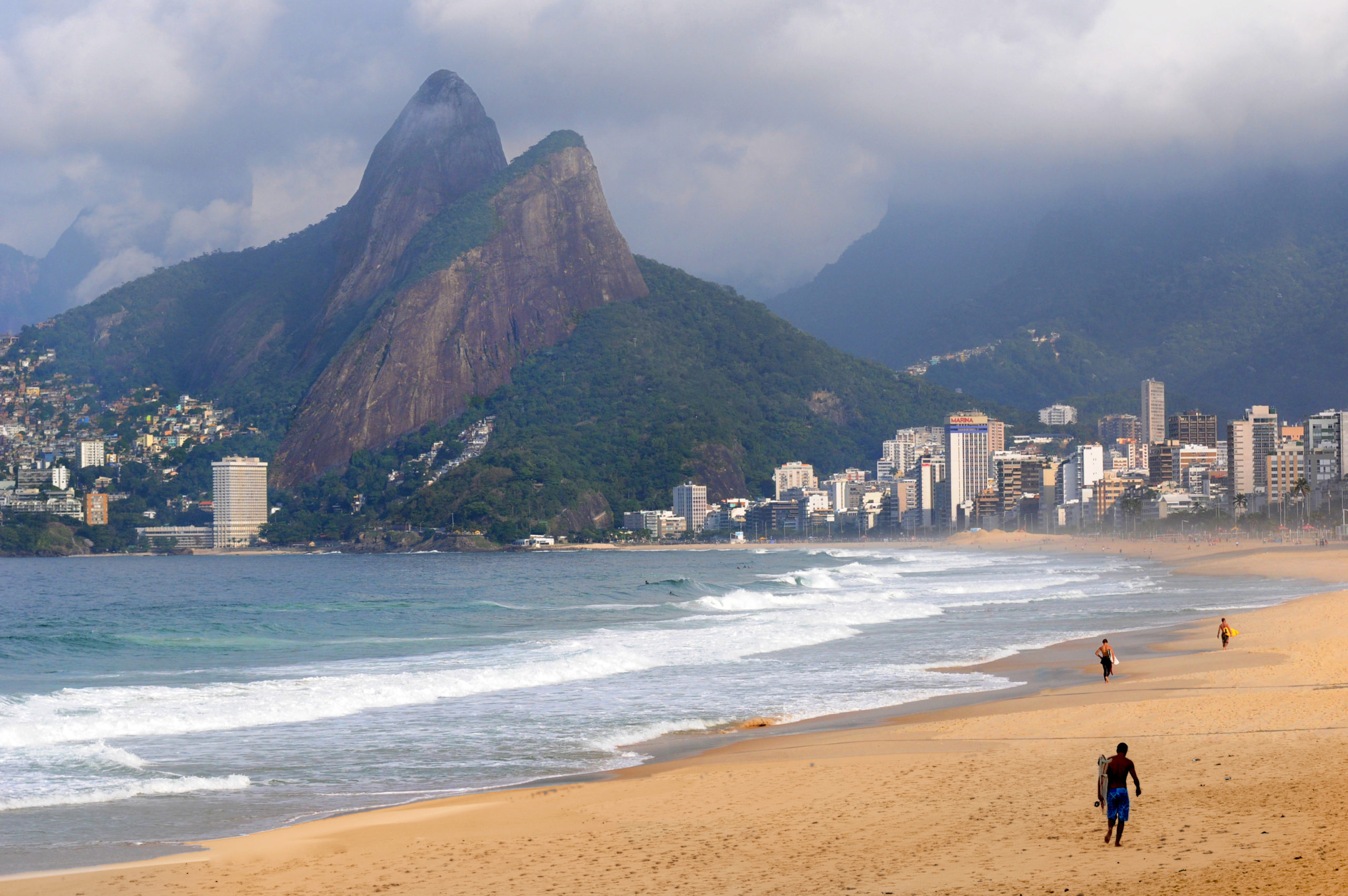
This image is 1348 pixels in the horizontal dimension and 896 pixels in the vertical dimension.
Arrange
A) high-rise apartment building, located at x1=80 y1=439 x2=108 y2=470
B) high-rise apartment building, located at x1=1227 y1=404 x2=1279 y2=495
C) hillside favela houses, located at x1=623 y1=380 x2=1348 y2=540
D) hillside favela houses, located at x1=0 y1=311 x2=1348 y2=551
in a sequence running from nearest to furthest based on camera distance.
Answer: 1. hillside favela houses, located at x1=623 y1=380 x2=1348 y2=540
2. high-rise apartment building, located at x1=1227 y1=404 x2=1279 y2=495
3. hillside favela houses, located at x1=0 y1=311 x2=1348 y2=551
4. high-rise apartment building, located at x1=80 y1=439 x2=108 y2=470

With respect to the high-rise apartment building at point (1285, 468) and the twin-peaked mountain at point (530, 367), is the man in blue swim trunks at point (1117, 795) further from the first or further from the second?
the twin-peaked mountain at point (530, 367)

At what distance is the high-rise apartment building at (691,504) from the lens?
16050 cm

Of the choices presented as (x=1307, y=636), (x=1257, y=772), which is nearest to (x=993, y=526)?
(x=1307, y=636)

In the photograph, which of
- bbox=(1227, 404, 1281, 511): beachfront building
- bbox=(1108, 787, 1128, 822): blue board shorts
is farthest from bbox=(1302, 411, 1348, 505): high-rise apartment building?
bbox=(1108, 787, 1128, 822): blue board shorts

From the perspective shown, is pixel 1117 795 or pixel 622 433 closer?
pixel 1117 795

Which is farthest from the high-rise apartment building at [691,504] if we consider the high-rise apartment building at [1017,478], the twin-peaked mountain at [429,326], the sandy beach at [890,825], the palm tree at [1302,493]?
the sandy beach at [890,825]

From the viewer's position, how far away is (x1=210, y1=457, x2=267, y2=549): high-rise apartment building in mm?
147625

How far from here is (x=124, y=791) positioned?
12359 millimetres

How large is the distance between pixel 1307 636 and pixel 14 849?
21497 mm

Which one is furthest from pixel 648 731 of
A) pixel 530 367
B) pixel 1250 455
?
pixel 530 367

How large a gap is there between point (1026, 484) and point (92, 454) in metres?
131

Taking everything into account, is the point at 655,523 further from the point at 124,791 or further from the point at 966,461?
the point at 124,791

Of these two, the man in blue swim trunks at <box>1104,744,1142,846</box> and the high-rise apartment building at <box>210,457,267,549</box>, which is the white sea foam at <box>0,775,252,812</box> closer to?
the man in blue swim trunks at <box>1104,744,1142,846</box>

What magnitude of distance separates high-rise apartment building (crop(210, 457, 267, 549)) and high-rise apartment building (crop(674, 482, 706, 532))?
2169 inches
